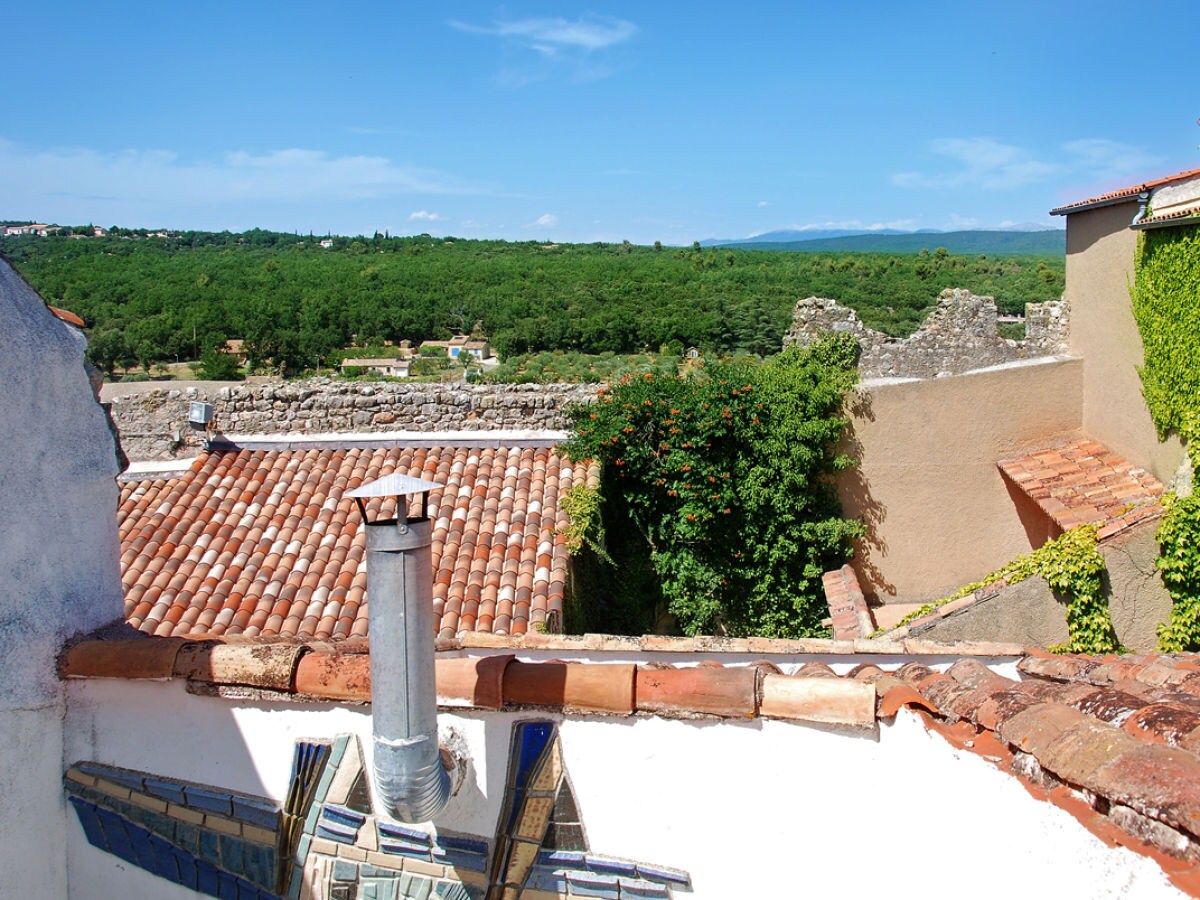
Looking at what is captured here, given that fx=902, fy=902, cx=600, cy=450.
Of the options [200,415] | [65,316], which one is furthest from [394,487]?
[200,415]

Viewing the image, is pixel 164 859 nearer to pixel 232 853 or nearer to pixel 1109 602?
pixel 232 853

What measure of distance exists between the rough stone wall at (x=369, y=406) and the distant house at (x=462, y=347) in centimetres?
2761

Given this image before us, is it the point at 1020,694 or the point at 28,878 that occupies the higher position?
the point at 1020,694

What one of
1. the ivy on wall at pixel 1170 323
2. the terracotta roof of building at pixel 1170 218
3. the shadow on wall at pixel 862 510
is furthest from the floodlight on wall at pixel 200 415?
the terracotta roof of building at pixel 1170 218

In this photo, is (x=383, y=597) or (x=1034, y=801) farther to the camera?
(x=383, y=597)

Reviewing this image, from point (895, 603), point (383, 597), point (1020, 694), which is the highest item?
point (383, 597)

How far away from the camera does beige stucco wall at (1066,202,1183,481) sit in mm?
10320

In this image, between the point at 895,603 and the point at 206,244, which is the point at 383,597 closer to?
the point at 895,603

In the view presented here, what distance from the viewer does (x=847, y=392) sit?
39.1ft

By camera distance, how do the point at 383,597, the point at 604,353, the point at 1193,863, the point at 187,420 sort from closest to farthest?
the point at 1193,863, the point at 383,597, the point at 187,420, the point at 604,353

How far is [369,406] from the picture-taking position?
1146 cm

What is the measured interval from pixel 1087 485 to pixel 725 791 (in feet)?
29.9

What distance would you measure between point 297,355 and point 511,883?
4153 cm

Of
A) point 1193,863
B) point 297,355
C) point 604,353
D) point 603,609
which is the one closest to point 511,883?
point 1193,863
